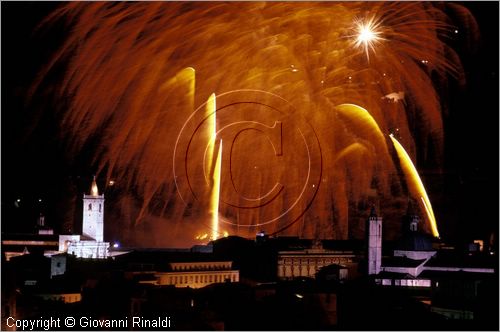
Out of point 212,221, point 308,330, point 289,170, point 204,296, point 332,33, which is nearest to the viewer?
point 308,330

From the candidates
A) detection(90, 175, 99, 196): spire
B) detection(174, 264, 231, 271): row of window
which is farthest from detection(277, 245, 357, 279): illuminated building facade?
detection(90, 175, 99, 196): spire

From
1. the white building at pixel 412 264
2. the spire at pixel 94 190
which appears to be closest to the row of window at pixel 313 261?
the white building at pixel 412 264

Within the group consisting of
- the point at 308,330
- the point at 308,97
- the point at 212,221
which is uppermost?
the point at 308,97

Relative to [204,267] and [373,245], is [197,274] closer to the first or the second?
[204,267]

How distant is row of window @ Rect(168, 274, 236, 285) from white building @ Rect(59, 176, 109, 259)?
1180 centimetres

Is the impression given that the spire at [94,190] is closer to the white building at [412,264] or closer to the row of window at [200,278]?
the row of window at [200,278]

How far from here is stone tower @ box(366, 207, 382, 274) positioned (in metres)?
44.2

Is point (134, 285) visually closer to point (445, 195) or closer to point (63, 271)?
point (63, 271)

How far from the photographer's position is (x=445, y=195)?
161 feet

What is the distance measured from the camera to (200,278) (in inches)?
1774

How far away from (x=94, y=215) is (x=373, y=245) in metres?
21.6

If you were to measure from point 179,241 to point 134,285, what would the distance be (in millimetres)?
14951

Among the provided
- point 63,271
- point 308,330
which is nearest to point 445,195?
point 63,271

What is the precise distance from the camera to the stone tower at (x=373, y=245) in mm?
44219
